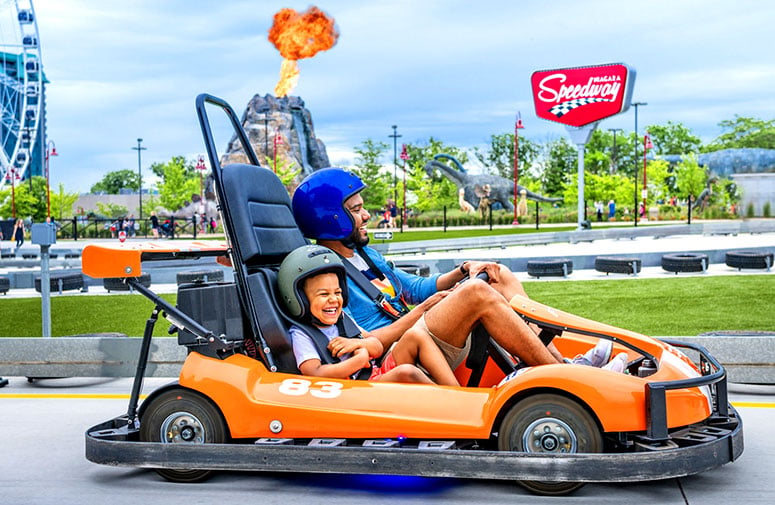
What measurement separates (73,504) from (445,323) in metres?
1.93

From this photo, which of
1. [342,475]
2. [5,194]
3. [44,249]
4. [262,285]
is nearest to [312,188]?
[262,285]

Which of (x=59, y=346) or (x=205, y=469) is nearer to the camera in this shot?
(x=205, y=469)

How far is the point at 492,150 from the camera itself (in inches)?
3332

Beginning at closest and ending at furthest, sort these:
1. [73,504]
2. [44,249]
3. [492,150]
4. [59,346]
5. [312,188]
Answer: [73,504]
[312,188]
[59,346]
[44,249]
[492,150]

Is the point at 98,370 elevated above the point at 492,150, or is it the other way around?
the point at 492,150

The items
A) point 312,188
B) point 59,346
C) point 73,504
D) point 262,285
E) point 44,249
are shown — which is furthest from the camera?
point 44,249

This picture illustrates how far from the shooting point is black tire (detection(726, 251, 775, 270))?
17.2m

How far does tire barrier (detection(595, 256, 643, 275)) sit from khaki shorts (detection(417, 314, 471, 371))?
1326cm

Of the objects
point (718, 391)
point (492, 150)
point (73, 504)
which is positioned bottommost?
point (73, 504)

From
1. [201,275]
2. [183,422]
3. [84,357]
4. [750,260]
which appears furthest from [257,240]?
[750,260]

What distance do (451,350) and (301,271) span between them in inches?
32.1

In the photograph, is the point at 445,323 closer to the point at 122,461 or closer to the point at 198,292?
the point at 198,292

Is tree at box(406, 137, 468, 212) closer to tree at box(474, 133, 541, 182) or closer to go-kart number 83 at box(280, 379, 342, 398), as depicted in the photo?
tree at box(474, 133, 541, 182)

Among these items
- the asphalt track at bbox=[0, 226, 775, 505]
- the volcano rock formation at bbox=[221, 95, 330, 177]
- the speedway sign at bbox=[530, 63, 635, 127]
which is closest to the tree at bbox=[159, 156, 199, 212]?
the volcano rock formation at bbox=[221, 95, 330, 177]
